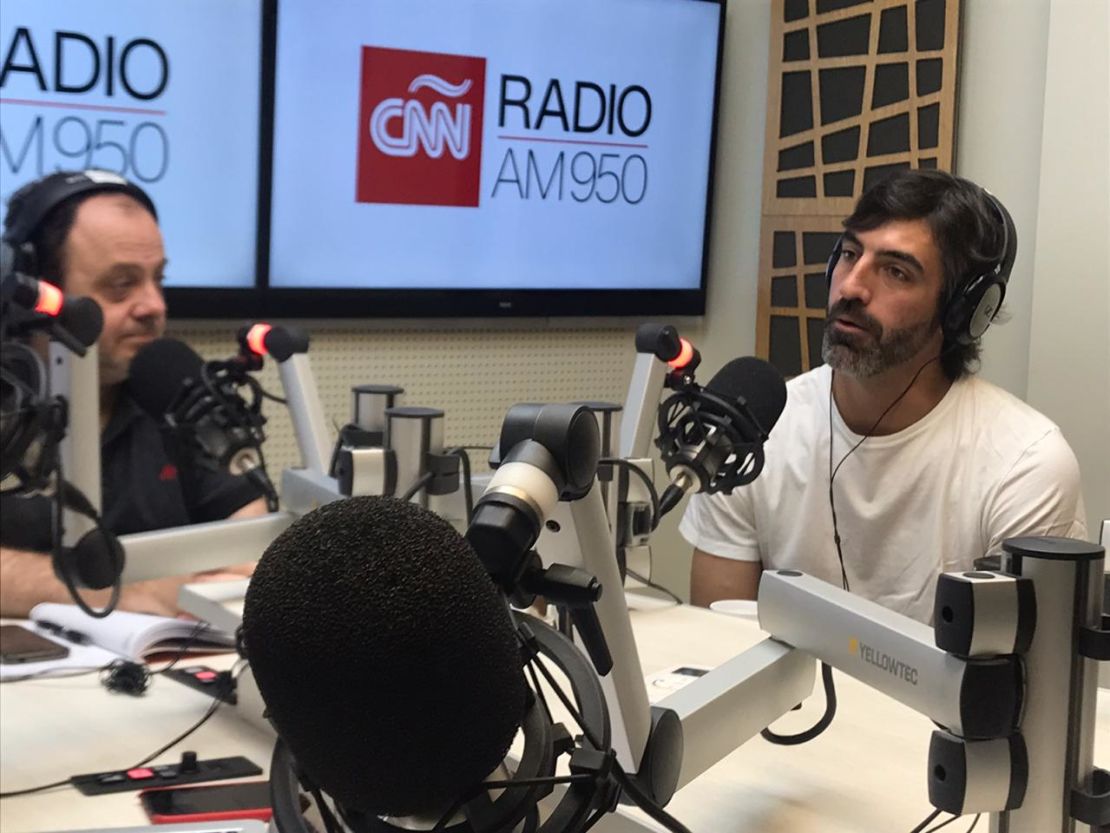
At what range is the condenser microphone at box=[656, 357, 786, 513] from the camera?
1.37 meters

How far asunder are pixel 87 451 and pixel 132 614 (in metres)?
0.56

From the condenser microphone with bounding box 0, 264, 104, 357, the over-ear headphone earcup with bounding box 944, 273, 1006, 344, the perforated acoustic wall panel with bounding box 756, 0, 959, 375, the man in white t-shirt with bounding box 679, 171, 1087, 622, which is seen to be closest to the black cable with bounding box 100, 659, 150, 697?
the condenser microphone with bounding box 0, 264, 104, 357

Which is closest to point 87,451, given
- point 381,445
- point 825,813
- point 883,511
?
point 381,445

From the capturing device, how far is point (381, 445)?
1.68m

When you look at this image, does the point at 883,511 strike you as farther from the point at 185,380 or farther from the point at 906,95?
the point at 906,95

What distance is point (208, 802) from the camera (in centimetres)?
135

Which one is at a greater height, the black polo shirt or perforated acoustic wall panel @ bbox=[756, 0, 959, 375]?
perforated acoustic wall panel @ bbox=[756, 0, 959, 375]

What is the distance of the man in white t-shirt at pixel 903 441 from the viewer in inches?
88.8

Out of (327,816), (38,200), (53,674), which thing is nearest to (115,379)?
(38,200)

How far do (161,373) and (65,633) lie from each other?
1.44 feet

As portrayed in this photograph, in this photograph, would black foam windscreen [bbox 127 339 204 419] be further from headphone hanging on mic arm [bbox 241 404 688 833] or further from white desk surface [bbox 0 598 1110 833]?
headphone hanging on mic arm [bbox 241 404 688 833]

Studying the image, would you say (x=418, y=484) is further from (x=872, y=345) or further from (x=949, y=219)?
(x=949, y=219)

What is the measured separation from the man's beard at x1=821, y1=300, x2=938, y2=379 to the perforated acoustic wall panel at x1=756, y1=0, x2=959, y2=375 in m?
1.17

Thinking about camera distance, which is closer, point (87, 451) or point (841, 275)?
point (87, 451)
